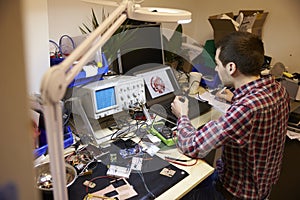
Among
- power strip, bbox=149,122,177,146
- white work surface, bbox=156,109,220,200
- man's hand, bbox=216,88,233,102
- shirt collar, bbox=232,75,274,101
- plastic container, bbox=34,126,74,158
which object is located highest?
shirt collar, bbox=232,75,274,101

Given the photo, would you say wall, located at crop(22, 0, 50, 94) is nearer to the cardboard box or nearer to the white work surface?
the white work surface

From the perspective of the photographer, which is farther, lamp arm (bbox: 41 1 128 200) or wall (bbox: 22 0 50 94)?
wall (bbox: 22 0 50 94)

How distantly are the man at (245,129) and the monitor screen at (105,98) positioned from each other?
0.38 meters

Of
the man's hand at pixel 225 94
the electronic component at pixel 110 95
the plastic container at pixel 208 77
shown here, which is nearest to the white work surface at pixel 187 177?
the electronic component at pixel 110 95

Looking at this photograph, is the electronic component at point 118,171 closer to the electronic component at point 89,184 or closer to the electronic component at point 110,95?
the electronic component at point 89,184

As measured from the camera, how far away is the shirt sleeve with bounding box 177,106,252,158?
118 cm

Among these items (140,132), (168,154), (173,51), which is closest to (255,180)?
(168,154)

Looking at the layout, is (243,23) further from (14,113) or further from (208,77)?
(14,113)

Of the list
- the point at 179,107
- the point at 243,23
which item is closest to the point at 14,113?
the point at 179,107

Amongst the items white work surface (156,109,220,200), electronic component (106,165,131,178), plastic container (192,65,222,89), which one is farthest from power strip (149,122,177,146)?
A: plastic container (192,65,222,89)

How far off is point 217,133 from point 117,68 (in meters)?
0.82

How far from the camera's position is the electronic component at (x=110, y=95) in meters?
1.42

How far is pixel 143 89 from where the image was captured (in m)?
1.68

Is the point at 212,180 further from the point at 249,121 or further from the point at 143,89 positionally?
the point at 143,89
